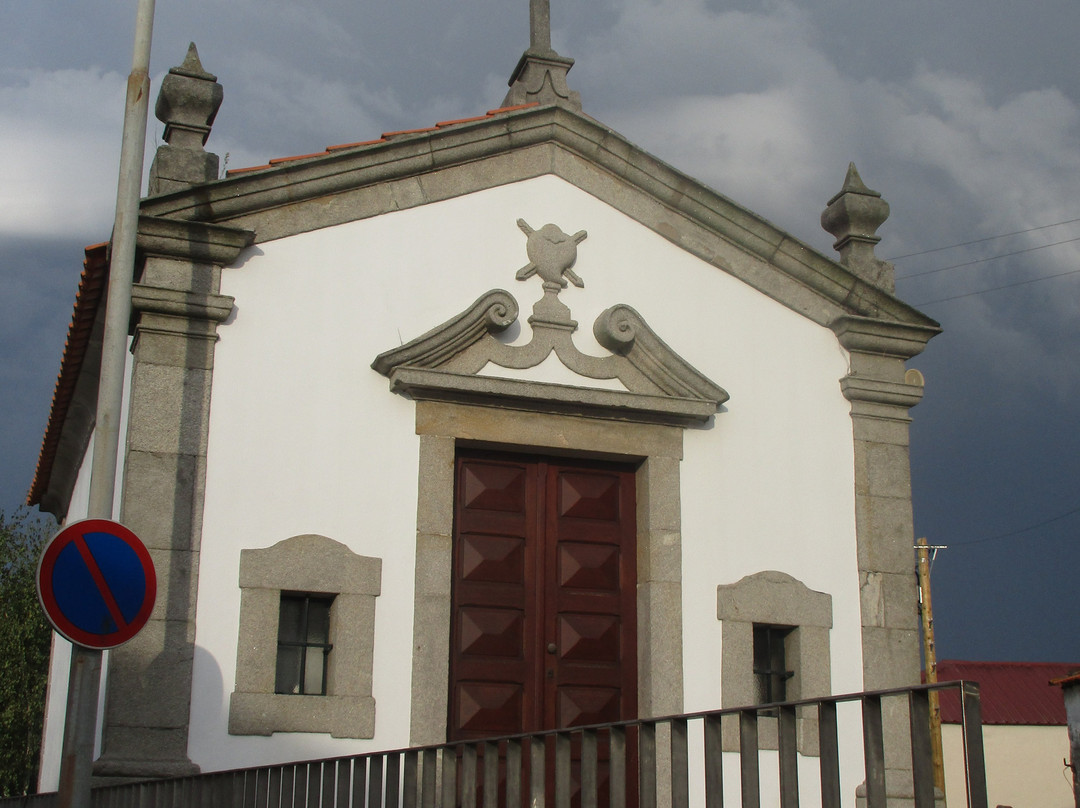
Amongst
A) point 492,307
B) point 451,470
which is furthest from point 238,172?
point 451,470

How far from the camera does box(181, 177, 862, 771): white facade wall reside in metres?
7.96

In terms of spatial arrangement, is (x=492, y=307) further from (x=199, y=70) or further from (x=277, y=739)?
(x=277, y=739)

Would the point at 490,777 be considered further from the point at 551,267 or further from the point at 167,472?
the point at 551,267

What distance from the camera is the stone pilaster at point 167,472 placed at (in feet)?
24.1

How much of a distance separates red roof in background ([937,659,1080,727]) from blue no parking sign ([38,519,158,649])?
25.8 meters

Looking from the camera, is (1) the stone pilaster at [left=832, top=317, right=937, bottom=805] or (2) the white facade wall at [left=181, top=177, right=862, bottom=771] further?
(1) the stone pilaster at [left=832, top=317, right=937, bottom=805]

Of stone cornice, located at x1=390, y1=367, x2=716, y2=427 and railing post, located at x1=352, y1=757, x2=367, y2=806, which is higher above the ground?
stone cornice, located at x1=390, y1=367, x2=716, y2=427

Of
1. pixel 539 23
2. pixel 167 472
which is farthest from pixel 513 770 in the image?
pixel 539 23

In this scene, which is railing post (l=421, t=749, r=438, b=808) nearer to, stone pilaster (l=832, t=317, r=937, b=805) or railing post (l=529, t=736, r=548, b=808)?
railing post (l=529, t=736, r=548, b=808)

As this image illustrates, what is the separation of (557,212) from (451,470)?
2.20 metres

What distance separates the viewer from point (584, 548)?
892 cm


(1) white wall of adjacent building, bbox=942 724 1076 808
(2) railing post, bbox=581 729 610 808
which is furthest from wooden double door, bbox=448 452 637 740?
(1) white wall of adjacent building, bbox=942 724 1076 808

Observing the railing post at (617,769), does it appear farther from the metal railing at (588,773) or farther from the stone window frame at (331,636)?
the stone window frame at (331,636)

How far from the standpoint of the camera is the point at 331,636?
805 cm
